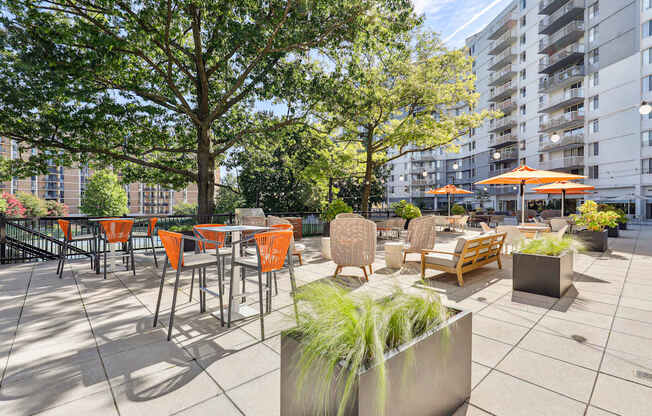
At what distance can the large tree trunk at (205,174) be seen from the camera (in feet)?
33.6

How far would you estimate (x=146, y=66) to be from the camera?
10.9 metres

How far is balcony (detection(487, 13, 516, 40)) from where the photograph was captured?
3784cm

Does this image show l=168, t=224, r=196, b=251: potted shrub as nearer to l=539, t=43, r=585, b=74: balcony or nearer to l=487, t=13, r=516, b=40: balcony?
l=539, t=43, r=585, b=74: balcony

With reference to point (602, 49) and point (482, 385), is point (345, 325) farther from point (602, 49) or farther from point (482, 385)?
point (602, 49)

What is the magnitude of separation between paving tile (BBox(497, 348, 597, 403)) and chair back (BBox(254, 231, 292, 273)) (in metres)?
2.34

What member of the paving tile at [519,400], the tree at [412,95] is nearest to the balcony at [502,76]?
the tree at [412,95]

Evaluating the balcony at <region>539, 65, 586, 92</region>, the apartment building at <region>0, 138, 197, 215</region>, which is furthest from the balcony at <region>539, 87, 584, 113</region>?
the apartment building at <region>0, 138, 197, 215</region>

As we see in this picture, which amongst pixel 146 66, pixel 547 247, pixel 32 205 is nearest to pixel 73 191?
pixel 32 205

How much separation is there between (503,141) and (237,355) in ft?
146

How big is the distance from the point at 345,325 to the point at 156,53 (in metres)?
12.0

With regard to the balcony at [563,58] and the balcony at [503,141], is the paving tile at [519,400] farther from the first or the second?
the balcony at [503,141]

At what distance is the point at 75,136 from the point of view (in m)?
9.56

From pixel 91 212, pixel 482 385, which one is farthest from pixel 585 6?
pixel 91 212

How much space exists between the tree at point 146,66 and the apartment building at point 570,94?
10.4 metres
